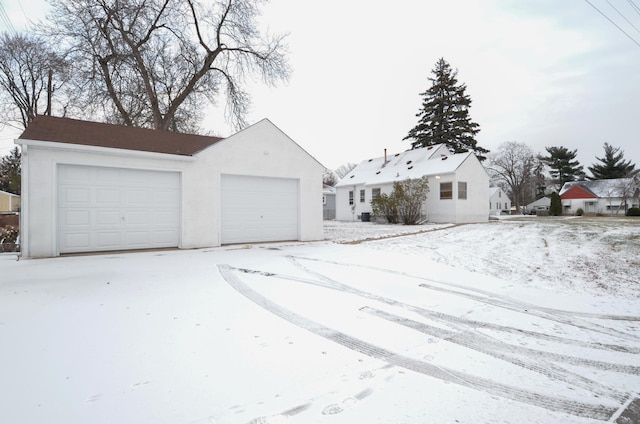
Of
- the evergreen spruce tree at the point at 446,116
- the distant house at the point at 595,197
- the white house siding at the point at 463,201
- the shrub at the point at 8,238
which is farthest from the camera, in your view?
the distant house at the point at 595,197

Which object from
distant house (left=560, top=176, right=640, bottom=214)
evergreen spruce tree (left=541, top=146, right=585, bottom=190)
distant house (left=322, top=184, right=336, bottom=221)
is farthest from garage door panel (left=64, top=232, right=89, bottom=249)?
evergreen spruce tree (left=541, top=146, right=585, bottom=190)

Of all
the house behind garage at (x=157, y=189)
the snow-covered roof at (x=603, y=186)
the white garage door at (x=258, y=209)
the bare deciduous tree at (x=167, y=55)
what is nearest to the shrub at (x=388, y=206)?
the house behind garage at (x=157, y=189)

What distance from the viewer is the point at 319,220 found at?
12.0 meters

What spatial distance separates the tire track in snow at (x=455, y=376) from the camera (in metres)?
2.36

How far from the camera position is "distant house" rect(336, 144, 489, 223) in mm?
19281

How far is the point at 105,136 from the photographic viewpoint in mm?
9164

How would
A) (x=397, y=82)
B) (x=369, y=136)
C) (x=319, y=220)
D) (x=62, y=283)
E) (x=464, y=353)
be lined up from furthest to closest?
(x=369, y=136)
(x=397, y=82)
(x=319, y=220)
(x=62, y=283)
(x=464, y=353)

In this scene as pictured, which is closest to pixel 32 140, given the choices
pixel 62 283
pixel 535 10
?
pixel 62 283

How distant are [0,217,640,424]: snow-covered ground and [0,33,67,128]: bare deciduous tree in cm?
1882

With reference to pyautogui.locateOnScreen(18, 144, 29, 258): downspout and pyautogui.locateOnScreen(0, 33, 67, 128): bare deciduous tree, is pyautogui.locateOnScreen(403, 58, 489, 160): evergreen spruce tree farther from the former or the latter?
pyautogui.locateOnScreen(18, 144, 29, 258): downspout

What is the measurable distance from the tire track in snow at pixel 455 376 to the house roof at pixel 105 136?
7.51m

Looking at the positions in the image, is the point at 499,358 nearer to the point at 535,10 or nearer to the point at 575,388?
the point at 575,388

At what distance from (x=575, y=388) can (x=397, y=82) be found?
71.4 ft

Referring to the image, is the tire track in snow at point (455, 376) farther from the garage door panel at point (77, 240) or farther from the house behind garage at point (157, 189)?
the garage door panel at point (77, 240)
